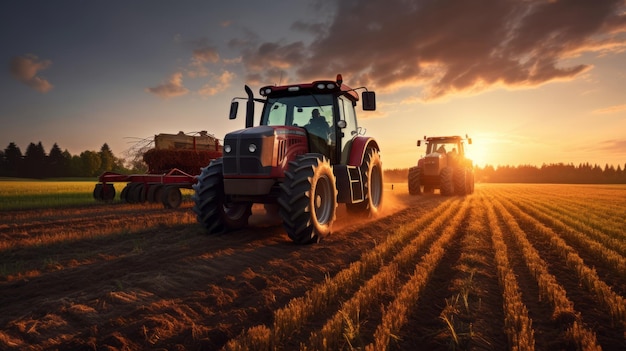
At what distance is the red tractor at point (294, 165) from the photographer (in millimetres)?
5887

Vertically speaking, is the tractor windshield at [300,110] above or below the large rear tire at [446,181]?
above

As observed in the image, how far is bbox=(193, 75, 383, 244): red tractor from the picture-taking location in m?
5.89

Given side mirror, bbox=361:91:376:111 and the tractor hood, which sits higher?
side mirror, bbox=361:91:376:111

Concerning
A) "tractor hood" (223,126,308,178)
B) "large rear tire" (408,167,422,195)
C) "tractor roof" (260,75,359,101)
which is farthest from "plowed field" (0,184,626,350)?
"large rear tire" (408,167,422,195)

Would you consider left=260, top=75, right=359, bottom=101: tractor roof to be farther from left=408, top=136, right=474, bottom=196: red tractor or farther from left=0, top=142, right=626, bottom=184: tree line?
left=0, top=142, right=626, bottom=184: tree line

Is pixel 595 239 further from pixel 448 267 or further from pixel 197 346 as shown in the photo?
pixel 197 346

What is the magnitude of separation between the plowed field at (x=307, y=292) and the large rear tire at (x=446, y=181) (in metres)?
10.3

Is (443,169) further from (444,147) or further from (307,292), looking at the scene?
(307,292)

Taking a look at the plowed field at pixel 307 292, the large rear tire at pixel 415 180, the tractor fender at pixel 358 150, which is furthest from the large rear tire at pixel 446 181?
the plowed field at pixel 307 292

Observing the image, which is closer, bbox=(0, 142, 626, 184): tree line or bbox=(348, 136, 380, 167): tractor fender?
bbox=(348, 136, 380, 167): tractor fender

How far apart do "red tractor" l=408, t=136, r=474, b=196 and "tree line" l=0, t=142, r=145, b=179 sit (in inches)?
2451

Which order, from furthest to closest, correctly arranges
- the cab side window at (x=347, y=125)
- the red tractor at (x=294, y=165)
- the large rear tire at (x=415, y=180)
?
1. the large rear tire at (x=415, y=180)
2. the cab side window at (x=347, y=125)
3. the red tractor at (x=294, y=165)

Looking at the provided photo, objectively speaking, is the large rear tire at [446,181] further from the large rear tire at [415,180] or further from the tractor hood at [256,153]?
the tractor hood at [256,153]

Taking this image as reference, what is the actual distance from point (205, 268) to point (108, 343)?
6.26ft
